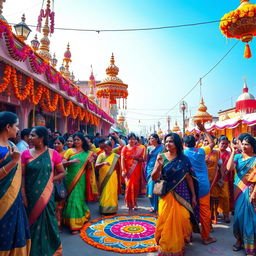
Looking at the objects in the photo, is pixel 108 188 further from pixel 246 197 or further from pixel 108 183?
pixel 246 197

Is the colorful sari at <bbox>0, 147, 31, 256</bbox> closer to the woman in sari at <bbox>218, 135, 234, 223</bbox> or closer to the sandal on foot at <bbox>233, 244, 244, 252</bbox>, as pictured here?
the sandal on foot at <bbox>233, 244, 244, 252</bbox>

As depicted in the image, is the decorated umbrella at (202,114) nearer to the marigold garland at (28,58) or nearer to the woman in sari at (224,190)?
the marigold garland at (28,58)

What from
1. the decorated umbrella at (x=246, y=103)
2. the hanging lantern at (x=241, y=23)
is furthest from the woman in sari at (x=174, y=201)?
the decorated umbrella at (x=246, y=103)

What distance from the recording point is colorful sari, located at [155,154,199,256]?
290 centimetres

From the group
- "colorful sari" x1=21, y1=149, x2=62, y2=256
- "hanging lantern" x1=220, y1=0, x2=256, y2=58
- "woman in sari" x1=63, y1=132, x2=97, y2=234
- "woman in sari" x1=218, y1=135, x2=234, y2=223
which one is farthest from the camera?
"hanging lantern" x1=220, y1=0, x2=256, y2=58

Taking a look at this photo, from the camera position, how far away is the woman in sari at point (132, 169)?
5258 millimetres

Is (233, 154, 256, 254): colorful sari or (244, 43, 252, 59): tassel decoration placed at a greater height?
(244, 43, 252, 59): tassel decoration

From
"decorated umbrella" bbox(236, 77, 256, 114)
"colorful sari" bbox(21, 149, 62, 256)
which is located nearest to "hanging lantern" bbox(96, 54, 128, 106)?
"decorated umbrella" bbox(236, 77, 256, 114)

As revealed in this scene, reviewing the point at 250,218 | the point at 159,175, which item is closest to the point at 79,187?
the point at 159,175

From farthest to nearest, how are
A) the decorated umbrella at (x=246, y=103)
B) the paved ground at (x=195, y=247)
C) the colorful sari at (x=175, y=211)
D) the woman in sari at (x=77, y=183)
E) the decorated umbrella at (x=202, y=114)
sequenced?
1. the decorated umbrella at (x=202, y=114)
2. the decorated umbrella at (x=246, y=103)
3. the woman in sari at (x=77, y=183)
4. the paved ground at (x=195, y=247)
5. the colorful sari at (x=175, y=211)

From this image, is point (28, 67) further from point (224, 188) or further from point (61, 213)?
point (224, 188)

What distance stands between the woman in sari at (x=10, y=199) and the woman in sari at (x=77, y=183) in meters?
1.77

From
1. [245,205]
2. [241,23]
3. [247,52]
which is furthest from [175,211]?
[247,52]

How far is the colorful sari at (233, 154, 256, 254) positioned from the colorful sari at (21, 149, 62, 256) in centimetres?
247
